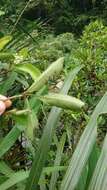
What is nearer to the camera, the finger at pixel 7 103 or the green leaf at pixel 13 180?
the finger at pixel 7 103

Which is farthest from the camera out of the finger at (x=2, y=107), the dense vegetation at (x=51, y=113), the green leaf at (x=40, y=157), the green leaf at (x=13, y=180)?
the green leaf at (x=13, y=180)

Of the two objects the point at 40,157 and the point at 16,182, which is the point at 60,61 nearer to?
the point at 40,157

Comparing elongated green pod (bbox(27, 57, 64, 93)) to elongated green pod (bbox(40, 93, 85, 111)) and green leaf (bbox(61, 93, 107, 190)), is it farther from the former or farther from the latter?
green leaf (bbox(61, 93, 107, 190))

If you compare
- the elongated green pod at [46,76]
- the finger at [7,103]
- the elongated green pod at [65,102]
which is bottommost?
the finger at [7,103]

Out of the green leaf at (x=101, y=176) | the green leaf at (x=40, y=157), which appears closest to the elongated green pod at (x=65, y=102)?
the green leaf at (x=101, y=176)

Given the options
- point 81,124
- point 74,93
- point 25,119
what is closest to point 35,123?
point 25,119

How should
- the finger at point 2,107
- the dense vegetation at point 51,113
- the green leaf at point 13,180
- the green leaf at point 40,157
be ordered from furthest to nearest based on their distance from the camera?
the green leaf at point 13,180 → the green leaf at point 40,157 → the dense vegetation at point 51,113 → the finger at point 2,107

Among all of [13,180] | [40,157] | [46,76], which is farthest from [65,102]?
[13,180]

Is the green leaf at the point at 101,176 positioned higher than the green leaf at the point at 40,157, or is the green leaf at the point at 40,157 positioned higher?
the green leaf at the point at 40,157

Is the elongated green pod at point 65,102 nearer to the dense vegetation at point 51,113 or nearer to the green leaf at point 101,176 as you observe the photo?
the dense vegetation at point 51,113
